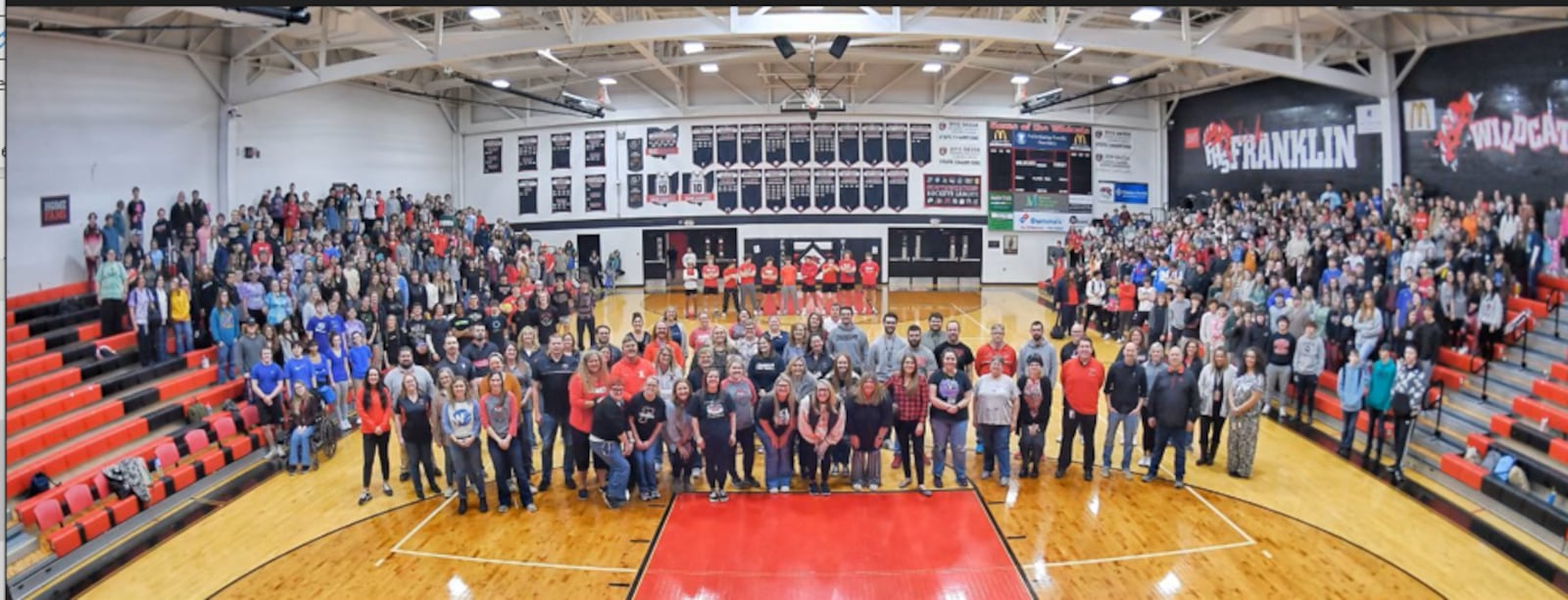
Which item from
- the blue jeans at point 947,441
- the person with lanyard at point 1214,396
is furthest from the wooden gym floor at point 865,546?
the person with lanyard at point 1214,396

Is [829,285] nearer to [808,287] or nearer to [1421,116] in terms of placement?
[808,287]

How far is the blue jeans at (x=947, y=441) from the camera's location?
9414 mm

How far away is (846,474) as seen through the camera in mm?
10000

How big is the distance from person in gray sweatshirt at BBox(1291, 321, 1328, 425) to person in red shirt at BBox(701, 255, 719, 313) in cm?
1382

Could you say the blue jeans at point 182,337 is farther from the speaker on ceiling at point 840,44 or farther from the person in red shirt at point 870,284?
the person in red shirt at point 870,284

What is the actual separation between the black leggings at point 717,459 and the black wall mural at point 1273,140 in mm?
16444

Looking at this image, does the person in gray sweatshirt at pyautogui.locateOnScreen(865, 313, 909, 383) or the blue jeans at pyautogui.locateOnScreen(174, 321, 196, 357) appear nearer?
the person in gray sweatshirt at pyautogui.locateOnScreen(865, 313, 909, 383)

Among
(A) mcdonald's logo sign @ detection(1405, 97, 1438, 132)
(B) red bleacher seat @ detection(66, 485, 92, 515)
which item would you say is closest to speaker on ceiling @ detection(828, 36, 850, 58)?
(A) mcdonald's logo sign @ detection(1405, 97, 1438, 132)

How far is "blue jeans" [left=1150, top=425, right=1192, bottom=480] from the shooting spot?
9.49 m

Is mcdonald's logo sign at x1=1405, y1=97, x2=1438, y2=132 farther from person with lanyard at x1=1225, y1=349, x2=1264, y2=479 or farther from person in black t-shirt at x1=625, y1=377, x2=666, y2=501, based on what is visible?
person in black t-shirt at x1=625, y1=377, x2=666, y2=501

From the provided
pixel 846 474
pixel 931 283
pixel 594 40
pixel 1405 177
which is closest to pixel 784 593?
pixel 846 474

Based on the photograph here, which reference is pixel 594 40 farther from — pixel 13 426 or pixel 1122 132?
pixel 1122 132

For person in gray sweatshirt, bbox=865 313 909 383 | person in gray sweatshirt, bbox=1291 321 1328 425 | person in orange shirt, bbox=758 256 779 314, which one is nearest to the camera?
person in gray sweatshirt, bbox=865 313 909 383

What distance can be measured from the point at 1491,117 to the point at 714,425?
50.1ft
